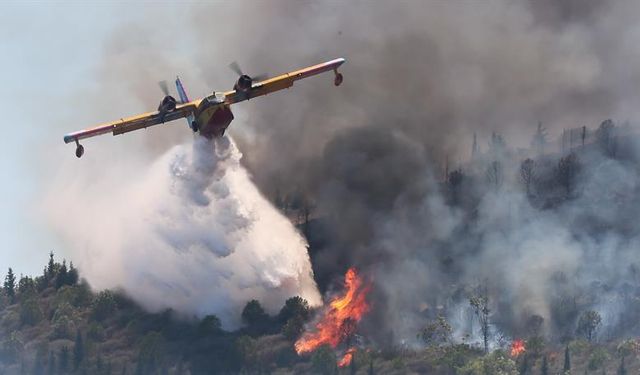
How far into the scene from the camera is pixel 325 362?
15600 cm

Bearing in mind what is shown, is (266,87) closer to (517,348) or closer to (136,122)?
(136,122)

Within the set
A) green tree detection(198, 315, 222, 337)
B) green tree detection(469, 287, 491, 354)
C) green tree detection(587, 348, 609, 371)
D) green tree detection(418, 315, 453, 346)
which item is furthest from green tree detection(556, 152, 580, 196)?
green tree detection(198, 315, 222, 337)

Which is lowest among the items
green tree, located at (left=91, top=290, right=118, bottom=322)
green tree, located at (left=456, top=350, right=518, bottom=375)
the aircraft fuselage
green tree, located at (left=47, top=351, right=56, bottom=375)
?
green tree, located at (left=456, top=350, right=518, bottom=375)

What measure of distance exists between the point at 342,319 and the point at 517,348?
18489 mm

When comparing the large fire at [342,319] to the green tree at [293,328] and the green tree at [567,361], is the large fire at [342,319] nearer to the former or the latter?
the green tree at [293,328]

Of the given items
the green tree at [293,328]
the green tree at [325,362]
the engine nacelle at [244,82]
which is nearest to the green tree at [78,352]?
the green tree at [293,328]

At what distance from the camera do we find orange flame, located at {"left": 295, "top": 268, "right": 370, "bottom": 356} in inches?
6309

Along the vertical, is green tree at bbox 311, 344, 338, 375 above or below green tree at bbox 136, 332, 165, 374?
below

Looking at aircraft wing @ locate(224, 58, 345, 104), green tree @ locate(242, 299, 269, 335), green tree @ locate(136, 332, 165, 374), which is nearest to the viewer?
aircraft wing @ locate(224, 58, 345, 104)

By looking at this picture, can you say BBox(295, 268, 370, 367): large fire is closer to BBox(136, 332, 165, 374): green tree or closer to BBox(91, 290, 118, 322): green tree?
BBox(136, 332, 165, 374): green tree

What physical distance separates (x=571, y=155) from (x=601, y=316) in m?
29.7

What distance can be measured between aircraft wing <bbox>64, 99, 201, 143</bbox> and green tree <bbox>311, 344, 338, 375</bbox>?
2874 centimetres

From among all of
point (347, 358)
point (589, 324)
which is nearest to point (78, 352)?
point (347, 358)

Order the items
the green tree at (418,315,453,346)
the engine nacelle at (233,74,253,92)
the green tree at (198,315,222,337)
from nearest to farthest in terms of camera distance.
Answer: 1. the engine nacelle at (233,74,253,92)
2. the green tree at (418,315,453,346)
3. the green tree at (198,315,222,337)
